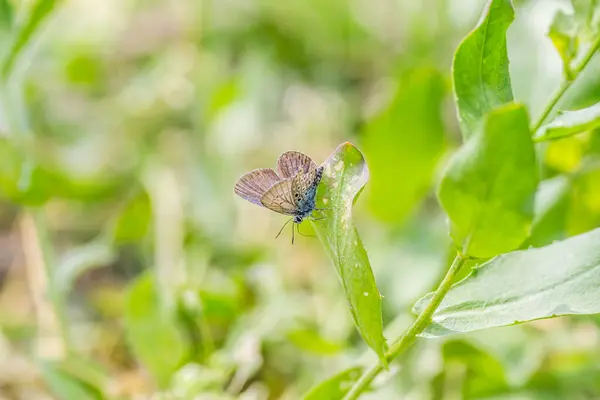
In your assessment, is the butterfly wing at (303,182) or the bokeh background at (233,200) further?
the bokeh background at (233,200)

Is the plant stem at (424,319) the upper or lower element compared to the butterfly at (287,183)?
lower

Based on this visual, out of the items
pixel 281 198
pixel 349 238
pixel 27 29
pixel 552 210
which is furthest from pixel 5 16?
pixel 552 210

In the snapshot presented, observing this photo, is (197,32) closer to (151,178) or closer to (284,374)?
(151,178)

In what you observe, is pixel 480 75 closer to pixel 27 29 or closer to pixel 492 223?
pixel 492 223

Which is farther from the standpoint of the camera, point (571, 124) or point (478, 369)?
point (478, 369)

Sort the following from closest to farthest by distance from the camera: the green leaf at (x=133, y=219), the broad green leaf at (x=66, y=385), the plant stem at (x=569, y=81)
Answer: the plant stem at (x=569, y=81) < the broad green leaf at (x=66, y=385) < the green leaf at (x=133, y=219)

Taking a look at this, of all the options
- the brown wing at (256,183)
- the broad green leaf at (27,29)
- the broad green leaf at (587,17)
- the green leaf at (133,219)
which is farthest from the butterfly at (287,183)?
the green leaf at (133,219)

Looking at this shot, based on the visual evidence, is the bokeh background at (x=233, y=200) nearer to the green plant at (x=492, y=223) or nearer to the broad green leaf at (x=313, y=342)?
the broad green leaf at (x=313, y=342)
